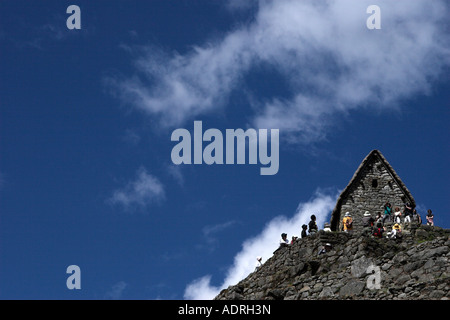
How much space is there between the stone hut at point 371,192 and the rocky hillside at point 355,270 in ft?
22.3

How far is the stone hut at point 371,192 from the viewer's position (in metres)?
42.1

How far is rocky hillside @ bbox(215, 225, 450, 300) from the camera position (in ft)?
83.2

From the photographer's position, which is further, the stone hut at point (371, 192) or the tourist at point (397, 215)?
the stone hut at point (371, 192)

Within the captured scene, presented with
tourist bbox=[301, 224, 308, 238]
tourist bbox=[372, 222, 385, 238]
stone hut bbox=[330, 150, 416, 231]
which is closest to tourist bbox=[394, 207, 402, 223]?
stone hut bbox=[330, 150, 416, 231]

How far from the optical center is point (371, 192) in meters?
42.6

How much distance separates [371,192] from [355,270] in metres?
15.2

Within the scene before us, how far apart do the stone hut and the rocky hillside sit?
6790 millimetres

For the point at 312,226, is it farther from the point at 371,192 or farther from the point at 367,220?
the point at 371,192

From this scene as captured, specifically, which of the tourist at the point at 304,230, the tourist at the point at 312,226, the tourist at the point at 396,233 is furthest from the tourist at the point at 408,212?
the tourist at the point at 304,230

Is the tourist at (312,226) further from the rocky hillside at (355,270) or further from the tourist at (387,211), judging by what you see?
the tourist at (387,211)
